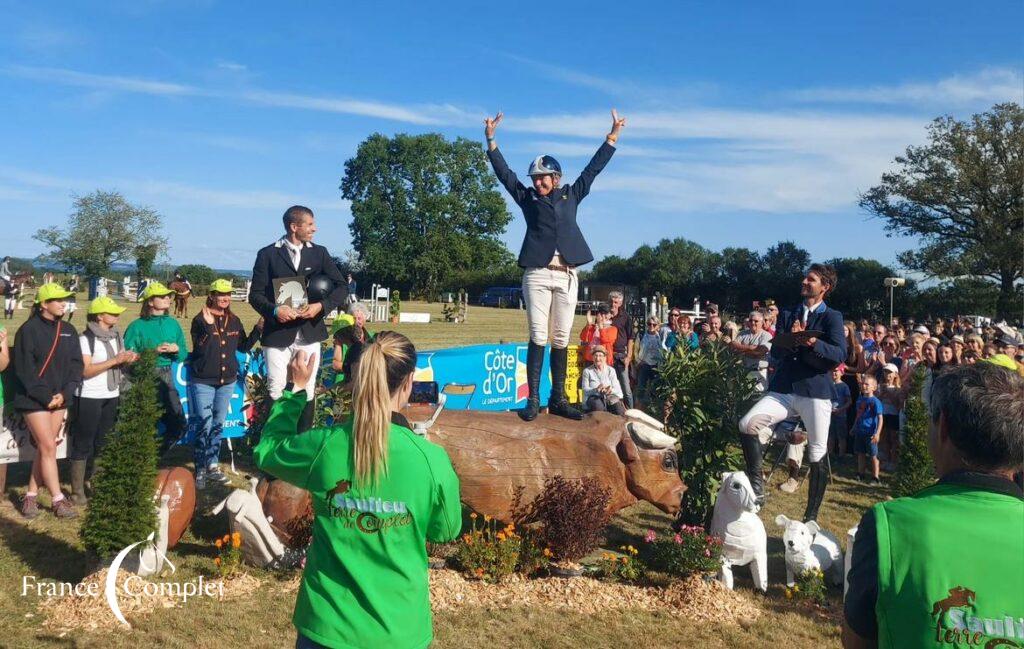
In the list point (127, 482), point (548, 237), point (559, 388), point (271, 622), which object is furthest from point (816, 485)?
point (127, 482)

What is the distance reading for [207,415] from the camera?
7.89m

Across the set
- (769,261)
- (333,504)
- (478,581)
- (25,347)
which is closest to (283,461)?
(333,504)

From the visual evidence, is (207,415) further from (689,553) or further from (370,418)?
(370,418)

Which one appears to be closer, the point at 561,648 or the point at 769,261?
the point at 561,648

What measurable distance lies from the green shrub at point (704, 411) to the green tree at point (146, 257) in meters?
55.2

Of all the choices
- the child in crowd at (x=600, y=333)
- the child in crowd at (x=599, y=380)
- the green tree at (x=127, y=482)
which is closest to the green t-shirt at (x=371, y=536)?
the green tree at (x=127, y=482)

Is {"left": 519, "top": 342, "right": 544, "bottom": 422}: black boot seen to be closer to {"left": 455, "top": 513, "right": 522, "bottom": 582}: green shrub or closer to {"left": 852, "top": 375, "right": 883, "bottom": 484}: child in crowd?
{"left": 455, "top": 513, "right": 522, "bottom": 582}: green shrub

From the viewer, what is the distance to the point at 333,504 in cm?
259

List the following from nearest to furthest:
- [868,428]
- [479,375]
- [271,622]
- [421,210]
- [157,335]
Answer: [271,622]
[157,335]
[868,428]
[479,375]
[421,210]

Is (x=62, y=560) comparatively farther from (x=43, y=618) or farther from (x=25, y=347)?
(x=25, y=347)

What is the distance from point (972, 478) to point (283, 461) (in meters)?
2.16

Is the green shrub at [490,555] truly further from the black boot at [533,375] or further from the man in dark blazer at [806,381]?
the man in dark blazer at [806,381]

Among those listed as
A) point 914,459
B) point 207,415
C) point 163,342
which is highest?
point 163,342

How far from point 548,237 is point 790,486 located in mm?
4686
